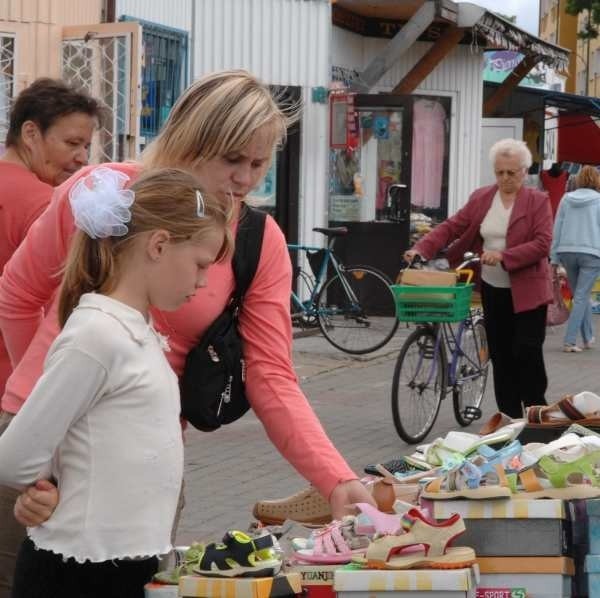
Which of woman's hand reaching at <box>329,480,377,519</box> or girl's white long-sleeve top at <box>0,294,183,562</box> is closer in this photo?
girl's white long-sleeve top at <box>0,294,183,562</box>

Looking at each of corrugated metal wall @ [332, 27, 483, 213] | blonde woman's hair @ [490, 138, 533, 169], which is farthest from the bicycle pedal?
corrugated metal wall @ [332, 27, 483, 213]

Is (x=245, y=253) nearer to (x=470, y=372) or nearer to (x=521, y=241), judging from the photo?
(x=521, y=241)

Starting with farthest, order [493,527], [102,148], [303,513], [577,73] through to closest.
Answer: [577,73]
[102,148]
[303,513]
[493,527]

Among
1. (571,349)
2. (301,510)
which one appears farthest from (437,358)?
(301,510)

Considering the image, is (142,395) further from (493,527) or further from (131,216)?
(493,527)

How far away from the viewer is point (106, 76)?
39.6 ft

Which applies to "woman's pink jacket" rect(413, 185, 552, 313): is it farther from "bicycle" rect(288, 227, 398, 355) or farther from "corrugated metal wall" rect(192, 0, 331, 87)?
"corrugated metal wall" rect(192, 0, 331, 87)

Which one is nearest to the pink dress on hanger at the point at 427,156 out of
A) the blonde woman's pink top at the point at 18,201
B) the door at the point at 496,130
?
the door at the point at 496,130

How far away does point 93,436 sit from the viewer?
2.82 m

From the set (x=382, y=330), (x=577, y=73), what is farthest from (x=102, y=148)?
(x=577, y=73)

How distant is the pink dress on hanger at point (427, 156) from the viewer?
18203 mm

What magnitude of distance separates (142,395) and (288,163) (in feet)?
45.5

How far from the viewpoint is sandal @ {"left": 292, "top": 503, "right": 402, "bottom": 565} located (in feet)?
9.81

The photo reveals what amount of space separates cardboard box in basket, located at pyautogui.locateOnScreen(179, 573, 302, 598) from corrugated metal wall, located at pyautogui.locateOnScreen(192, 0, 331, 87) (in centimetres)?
1296
